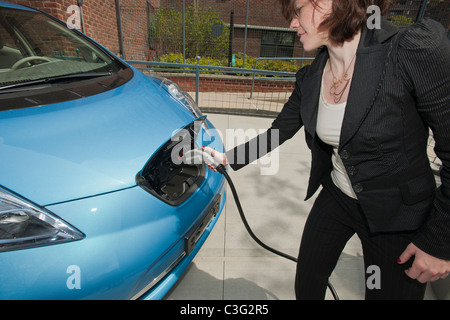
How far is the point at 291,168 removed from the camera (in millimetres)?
3379

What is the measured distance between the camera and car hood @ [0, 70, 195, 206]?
3.44 feet

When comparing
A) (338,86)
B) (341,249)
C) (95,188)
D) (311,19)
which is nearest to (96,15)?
(95,188)

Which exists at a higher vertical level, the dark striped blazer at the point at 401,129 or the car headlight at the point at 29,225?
the dark striped blazer at the point at 401,129

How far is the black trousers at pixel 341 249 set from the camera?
1059mm

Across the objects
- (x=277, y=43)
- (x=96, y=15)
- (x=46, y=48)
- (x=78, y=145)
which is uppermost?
(x=96, y=15)

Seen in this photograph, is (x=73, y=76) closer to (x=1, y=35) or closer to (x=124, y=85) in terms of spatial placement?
(x=124, y=85)

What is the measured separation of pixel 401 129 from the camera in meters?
0.90

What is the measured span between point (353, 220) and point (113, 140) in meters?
1.20

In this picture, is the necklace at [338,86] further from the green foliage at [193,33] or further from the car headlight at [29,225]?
the green foliage at [193,33]

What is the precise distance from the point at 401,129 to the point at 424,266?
0.49 metres

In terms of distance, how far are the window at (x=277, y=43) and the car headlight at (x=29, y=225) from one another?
14.6 metres

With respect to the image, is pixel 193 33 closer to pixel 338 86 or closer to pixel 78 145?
pixel 78 145

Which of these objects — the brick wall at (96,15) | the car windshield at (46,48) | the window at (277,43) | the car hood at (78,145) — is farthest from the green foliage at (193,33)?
the car hood at (78,145)

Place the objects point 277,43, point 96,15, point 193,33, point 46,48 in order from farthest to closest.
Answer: point 277,43 → point 193,33 → point 96,15 → point 46,48
